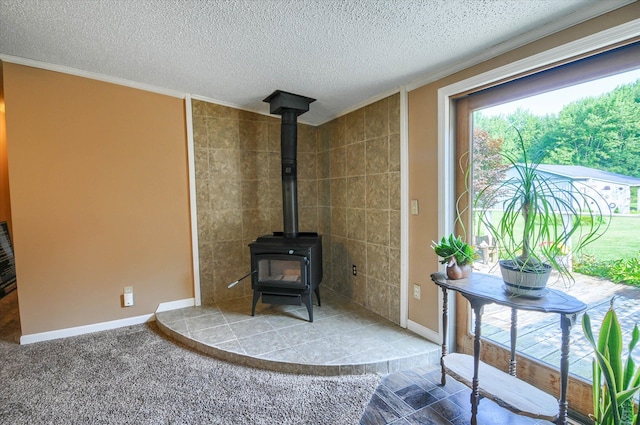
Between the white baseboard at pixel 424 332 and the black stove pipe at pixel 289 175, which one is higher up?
the black stove pipe at pixel 289 175

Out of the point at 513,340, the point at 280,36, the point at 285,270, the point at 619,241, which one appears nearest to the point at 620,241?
the point at 619,241

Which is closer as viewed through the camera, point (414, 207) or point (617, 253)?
point (617, 253)

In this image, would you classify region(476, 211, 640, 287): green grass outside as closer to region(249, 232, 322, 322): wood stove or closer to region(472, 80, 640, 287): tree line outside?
region(472, 80, 640, 287): tree line outside

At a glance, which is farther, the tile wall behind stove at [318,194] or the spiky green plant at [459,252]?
the tile wall behind stove at [318,194]

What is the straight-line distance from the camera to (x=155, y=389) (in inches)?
77.8

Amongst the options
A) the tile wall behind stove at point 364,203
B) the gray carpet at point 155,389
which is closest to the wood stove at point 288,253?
the tile wall behind stove at point 364,203

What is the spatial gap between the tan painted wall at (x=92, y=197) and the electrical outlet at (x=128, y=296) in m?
0.04

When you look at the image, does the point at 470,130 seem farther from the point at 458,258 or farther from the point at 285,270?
the point at 285,270

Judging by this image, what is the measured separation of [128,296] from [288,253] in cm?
159

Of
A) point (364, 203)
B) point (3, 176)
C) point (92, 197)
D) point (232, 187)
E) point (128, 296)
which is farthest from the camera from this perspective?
point (3, 176)

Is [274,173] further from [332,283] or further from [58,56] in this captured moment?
[58,56]

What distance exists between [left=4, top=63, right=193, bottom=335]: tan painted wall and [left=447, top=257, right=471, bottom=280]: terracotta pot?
2.53 meters

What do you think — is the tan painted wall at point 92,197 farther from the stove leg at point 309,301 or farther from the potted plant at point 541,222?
the potted plant at point 541,222

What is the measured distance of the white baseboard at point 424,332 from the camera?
2.35m
